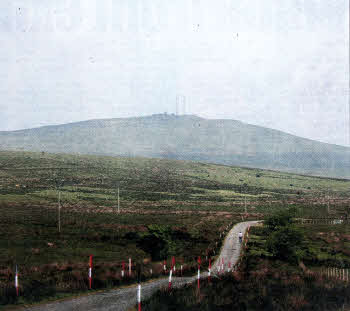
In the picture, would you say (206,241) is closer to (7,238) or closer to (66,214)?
(7,238)

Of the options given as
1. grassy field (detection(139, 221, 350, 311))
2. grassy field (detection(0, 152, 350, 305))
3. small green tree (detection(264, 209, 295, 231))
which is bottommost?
grassy field (detection(0, 152, 350, 305))

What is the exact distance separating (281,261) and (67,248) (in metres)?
14.9

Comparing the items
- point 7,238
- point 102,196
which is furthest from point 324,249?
point 102,196

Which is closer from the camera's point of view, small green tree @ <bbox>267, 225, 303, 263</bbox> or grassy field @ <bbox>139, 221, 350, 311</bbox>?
grassy field @ <bbox>139, 221, 350, 311</bbox>

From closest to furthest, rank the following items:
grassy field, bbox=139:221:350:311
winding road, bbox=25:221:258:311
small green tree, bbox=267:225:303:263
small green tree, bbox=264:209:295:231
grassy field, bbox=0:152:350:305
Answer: grassy field, bbox=139:221:350:311 < winding road, bbox=25:221:258:311 < grassy field, bbox=0:152:350:305 < small green tree, bbox=267:225:303:263 < small green tree, bbox=264:209:295:231

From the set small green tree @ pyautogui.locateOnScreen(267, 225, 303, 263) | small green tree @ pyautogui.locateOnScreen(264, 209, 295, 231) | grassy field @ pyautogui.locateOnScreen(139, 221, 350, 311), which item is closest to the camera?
grassy field @ pyautogui.locateOnScreen(139, 221, 350, 311)

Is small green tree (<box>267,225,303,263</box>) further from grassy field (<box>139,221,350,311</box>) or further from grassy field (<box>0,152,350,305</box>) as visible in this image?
grassy field (<box>139,221,350,311</box>)

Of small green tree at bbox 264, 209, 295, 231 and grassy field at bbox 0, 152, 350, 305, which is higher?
small green tree at bbox 264, 209, 295, 231

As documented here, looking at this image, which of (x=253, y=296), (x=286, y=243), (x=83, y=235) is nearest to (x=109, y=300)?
(x=253, y=296)

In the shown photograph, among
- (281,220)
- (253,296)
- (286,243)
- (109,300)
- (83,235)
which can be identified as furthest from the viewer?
(83,235)

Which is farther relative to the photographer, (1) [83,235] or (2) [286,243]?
(1) [83,235]

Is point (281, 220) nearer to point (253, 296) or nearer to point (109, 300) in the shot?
point (253, 296)

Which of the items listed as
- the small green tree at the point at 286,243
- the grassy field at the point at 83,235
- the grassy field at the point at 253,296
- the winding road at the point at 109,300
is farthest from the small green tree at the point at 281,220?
the winding road at the point at 109,300

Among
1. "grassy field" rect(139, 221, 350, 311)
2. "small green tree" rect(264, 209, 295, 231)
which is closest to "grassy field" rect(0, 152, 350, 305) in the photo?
"small green tree" rect(264, 209, 295, 231)
